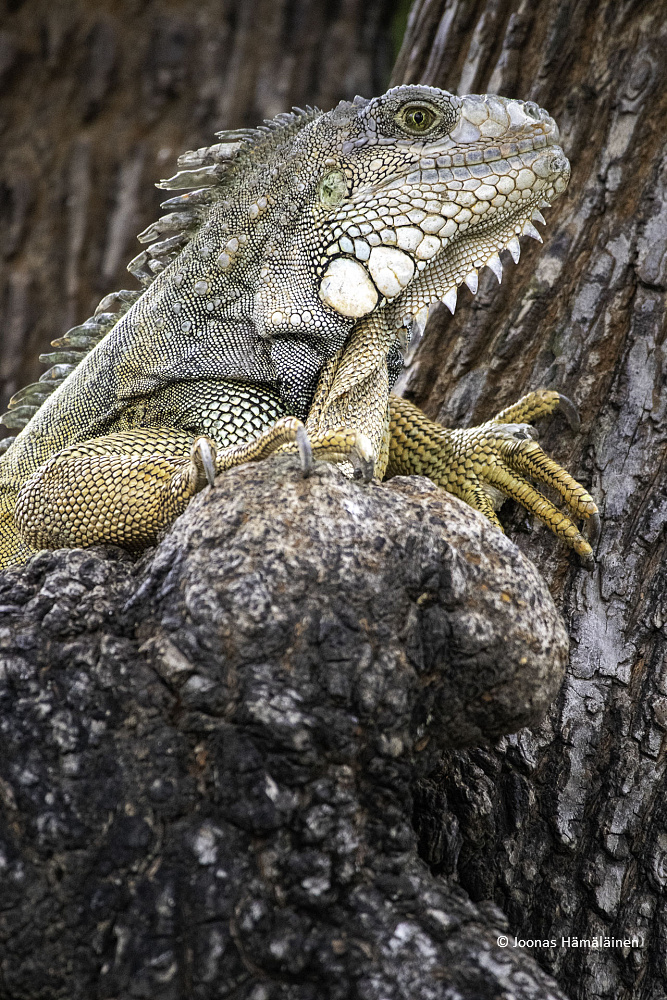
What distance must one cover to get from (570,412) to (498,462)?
1.36ft

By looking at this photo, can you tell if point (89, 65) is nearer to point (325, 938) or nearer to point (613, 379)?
point (613, 379)

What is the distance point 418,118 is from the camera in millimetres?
3133

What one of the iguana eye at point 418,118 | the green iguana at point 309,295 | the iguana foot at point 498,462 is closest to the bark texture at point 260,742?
the green iguana at point 309,295

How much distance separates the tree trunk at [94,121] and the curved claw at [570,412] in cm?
491

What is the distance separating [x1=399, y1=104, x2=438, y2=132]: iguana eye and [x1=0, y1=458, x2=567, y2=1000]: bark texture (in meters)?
1.47

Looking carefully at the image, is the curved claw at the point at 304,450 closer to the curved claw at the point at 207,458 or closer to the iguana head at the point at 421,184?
the curved claw at the point at 207,458

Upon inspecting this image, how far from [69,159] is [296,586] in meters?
6.35

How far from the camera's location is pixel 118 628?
2.33 meters

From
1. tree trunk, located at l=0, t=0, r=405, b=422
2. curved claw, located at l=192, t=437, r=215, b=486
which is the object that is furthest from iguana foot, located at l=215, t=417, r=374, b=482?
tree trunk, located at l=0, t=0, r=405, b=422

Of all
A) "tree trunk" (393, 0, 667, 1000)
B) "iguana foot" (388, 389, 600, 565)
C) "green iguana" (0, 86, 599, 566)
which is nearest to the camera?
"tree trunk" (393, 0, 667, 1000)

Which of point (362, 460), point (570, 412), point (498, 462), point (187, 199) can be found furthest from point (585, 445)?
point (187, 199)

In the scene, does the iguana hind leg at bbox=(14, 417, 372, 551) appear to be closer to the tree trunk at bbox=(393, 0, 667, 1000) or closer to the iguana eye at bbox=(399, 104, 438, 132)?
the tree trunk at bbox=(393, 0, 667, 1000)

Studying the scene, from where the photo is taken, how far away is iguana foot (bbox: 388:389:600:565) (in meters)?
3.26

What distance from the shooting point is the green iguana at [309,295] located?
305 centimetres
